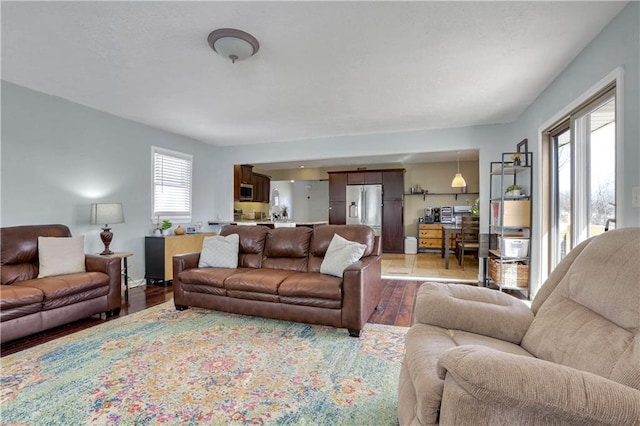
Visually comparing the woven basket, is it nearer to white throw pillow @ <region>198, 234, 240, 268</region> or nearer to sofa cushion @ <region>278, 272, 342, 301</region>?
sofa cushion @ <region>278, 272, 342, 301</region>

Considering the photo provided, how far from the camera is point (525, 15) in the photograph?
211 centimetres

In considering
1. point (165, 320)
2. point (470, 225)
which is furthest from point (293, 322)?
point (470, 225)

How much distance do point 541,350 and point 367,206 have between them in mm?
6974

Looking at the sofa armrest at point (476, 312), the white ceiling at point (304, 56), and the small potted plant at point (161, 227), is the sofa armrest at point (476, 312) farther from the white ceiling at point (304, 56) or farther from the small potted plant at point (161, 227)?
the small potted plant at point (161, 227)

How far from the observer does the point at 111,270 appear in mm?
3258

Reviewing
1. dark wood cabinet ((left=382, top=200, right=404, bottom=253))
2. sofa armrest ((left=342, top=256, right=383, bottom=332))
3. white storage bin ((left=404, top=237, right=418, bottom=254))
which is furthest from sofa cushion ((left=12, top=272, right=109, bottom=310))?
white storage bin ((left=404, top=237, right=418, bottom=254))

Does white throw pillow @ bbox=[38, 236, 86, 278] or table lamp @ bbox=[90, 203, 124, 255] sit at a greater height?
table lamp @ bbox=[90, 203, 124, 255]

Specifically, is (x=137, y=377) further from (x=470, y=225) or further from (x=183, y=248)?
(x=470, y=225)

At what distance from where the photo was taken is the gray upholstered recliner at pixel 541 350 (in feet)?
2.76

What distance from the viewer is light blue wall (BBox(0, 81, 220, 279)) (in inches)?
130

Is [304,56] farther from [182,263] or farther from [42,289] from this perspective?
[42,289]

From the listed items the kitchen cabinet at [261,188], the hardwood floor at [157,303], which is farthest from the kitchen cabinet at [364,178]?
the hardwood floor at [157,303]

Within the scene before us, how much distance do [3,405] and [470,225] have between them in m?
6.51

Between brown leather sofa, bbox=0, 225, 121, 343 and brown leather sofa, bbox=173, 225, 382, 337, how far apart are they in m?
0.66
